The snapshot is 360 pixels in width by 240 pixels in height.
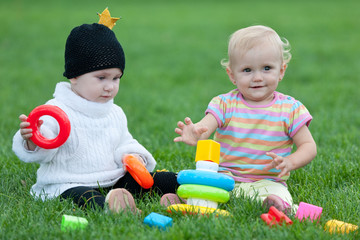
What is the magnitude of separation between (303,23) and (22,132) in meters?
12.7

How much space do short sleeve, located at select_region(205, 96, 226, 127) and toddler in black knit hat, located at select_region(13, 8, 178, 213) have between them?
1.83 ft

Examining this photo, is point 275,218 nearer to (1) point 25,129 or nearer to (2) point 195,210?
(2) point 195,210

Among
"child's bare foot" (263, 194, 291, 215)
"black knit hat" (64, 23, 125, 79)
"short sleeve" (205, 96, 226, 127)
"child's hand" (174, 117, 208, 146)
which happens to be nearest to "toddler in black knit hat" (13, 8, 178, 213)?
"black knit hat" (64, 23, 125, 79)

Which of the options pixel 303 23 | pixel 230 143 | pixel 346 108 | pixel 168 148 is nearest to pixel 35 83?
pixel 168 148

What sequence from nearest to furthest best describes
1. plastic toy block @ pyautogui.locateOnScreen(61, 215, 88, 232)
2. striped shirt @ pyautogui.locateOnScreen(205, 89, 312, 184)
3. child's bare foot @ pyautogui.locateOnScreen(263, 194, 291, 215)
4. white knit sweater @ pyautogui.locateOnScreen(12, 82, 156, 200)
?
plastic toy block @ pyautogui.locateOnScreen(61, 215, 88, 232) → child's bare foot @ pyautogui.locateOnScreen(263, 194, 291, 215) → white knit sweater @ pyautogui.locateOnScreen(12, 82, 156, 200) → striped shirt @ pyautogui.locateOnScreen(205, 89, 312, 184)

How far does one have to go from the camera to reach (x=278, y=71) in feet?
11.9

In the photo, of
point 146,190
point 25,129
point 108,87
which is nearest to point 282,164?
point 146,190

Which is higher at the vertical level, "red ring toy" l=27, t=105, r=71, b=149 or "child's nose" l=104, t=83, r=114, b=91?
"child's nose" l=104, t=83, r=114, b=91

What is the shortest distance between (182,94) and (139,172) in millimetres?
4401

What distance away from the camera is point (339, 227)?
9.47ft

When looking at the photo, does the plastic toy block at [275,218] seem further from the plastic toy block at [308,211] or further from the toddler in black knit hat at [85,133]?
the toddler in black knit hat at [85,133]

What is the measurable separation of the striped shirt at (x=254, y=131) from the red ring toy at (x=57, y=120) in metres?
1.06

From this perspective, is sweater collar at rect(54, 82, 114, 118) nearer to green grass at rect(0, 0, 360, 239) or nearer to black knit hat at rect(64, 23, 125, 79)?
black knit hat at rect(64, 23, 125, 79)

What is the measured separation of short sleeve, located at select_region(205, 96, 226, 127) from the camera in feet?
12.0
